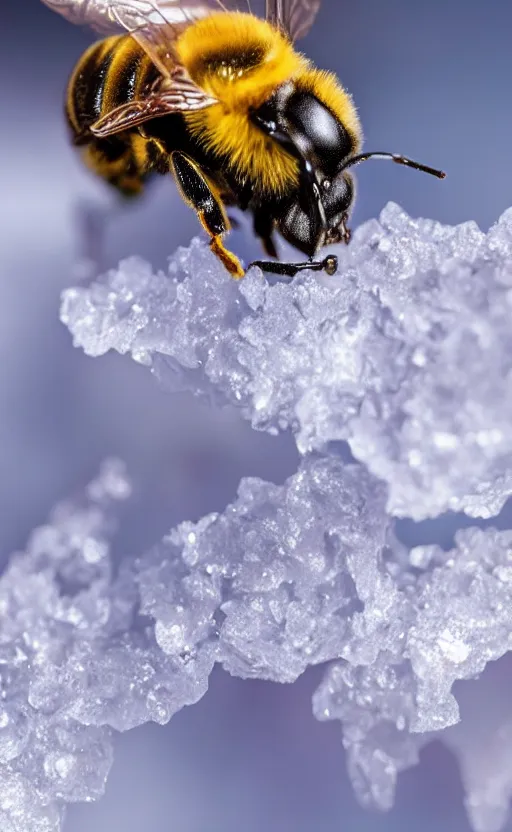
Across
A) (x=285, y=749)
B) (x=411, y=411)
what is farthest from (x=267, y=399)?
(x=285, y=749)

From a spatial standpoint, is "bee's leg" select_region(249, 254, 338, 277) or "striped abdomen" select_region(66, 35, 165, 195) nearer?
"bee's leg" select_region(249, 254, 338, 277)

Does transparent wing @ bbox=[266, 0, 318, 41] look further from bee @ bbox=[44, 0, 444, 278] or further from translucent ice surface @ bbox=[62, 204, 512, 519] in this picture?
translucent ice surface @ bbox=[62, 204, 512, 519]

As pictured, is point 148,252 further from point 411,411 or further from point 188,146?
point 411,411

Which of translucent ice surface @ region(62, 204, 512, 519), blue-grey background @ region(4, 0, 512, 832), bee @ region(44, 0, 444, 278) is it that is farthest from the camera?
blue-grey background @ region(4, 0, 512, 832)

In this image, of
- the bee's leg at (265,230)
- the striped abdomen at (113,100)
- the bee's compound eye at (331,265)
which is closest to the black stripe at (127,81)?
the striped abdomen at (113,100)

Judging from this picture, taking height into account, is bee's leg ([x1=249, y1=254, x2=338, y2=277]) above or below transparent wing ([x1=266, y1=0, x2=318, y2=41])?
below

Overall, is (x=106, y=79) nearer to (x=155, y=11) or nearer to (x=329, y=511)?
(x=155, y=11)

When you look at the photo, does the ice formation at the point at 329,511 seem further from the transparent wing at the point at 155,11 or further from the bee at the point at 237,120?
the transparent wing at the point at 155,11

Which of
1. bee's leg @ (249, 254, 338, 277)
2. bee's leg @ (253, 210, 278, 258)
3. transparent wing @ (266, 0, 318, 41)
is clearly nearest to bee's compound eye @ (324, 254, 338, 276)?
bee's leg @ (249, 254, 338, 277)
